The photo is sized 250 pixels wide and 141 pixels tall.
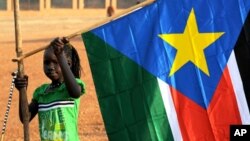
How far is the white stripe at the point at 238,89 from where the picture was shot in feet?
16.0

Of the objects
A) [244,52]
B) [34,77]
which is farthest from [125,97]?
[34,77]

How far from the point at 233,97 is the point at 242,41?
14.1 inches

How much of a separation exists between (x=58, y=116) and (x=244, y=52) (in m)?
1.31

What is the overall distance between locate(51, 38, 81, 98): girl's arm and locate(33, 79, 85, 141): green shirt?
8cm

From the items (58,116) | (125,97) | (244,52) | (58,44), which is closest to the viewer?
(58,44)

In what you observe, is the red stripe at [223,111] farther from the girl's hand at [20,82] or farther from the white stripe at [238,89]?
the girl's hand at [20,82]

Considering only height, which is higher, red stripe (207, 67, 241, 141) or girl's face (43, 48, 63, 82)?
girl's face (43, 48, 63, 82)

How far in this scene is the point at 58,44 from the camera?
4.22 metres

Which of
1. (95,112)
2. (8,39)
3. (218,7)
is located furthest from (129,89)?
(8,39)

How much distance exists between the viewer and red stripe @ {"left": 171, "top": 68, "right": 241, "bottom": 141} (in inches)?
192

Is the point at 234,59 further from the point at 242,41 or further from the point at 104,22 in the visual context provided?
the point at 104,22

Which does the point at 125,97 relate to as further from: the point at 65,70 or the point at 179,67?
the point at 65,70

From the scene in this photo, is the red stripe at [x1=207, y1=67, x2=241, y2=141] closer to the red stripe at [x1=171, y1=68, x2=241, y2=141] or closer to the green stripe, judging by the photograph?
the red stripe at [x1=171, y1=68, x2=241, y2=141]

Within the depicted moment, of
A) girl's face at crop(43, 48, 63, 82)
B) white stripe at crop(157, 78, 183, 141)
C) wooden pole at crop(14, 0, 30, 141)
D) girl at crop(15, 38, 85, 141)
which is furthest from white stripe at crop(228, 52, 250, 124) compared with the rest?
wooden pole at crop(14, 0, 30, 141)
